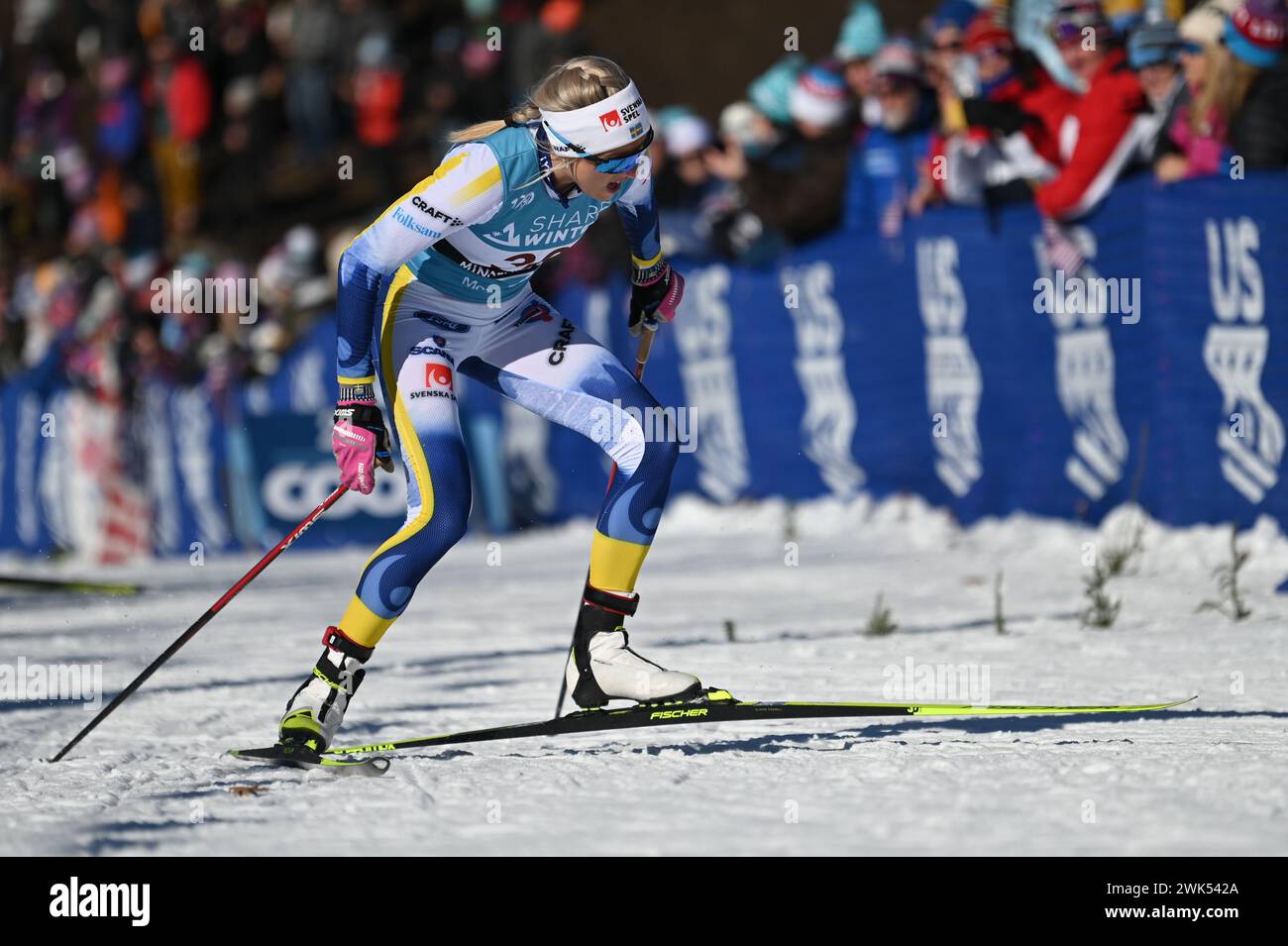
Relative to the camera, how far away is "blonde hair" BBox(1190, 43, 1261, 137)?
772cm

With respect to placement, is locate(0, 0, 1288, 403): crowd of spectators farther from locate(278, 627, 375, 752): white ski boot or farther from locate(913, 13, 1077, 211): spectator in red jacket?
locate(278, 627, 375, 752): white ski boot

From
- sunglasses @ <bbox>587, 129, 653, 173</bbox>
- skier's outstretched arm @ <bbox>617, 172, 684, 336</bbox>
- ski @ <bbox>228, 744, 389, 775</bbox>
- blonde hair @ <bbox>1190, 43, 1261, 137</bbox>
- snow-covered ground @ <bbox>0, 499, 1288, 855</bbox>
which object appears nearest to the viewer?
snow-covered ground @ <bbox>0, 499, 1288, 855</bbox>

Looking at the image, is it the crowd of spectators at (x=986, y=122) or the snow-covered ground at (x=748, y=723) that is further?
the crowd of spectators at (x=986, y=122)

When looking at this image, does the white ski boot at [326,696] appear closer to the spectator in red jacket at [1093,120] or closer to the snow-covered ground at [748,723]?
the snow-covered ground at [748,723]

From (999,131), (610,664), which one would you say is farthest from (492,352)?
(999,131)

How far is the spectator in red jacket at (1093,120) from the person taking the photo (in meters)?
8.07

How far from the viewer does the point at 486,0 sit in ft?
56.3

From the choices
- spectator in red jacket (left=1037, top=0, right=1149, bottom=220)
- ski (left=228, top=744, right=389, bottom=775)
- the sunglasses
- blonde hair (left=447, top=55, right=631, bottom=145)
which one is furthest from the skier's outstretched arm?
spectator in red jacket (left=1037, top=0, right=1149, bottom=220)

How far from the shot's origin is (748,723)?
5031 mm

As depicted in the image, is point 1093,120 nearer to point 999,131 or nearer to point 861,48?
point 999,131

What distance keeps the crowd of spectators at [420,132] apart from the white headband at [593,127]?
156 inches

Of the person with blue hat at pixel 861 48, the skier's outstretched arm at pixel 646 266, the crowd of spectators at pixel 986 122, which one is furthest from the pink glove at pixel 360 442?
the person with blue hat at pixel 861 48

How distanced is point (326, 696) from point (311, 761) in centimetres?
18
